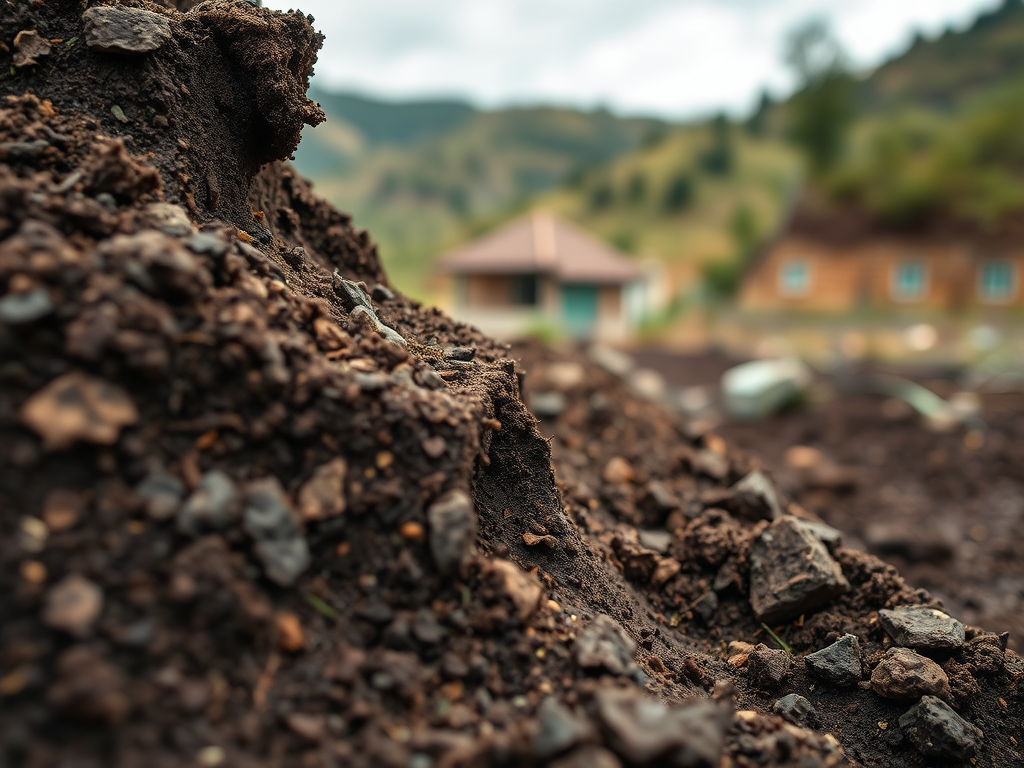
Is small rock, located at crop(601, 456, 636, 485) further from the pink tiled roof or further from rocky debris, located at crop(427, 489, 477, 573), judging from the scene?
the pink tiled roof

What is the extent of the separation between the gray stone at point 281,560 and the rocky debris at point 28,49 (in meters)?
1.82

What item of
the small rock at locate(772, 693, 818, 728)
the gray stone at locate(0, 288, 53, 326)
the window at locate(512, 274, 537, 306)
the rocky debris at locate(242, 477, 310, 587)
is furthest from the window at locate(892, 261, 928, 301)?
the gray stone at locate(0, 288, 53, 326)

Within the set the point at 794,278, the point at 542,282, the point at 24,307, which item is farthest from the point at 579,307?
the point at 24,307

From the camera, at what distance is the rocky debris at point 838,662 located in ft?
7.39

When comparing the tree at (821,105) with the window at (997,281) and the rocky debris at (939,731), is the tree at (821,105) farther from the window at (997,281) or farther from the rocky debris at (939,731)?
the rocky debris at (939,731)

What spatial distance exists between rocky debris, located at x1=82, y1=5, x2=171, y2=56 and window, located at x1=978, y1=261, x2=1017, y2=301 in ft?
79.5

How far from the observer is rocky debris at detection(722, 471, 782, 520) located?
3.18 m

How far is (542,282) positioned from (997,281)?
44.8 feet

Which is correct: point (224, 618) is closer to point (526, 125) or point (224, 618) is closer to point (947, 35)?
point (947, 35)

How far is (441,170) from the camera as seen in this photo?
6412 cm

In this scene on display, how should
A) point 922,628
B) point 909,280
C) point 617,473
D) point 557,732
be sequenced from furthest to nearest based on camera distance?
point 909,280 < point 617,473 < point 922,628 < point 557,732

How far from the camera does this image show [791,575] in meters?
2.57

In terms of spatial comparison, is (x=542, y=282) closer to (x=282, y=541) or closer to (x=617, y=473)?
(x=617, y=473)

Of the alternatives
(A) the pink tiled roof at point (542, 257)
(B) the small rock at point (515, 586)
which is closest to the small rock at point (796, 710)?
(B) the small rock at point (515, 586)
